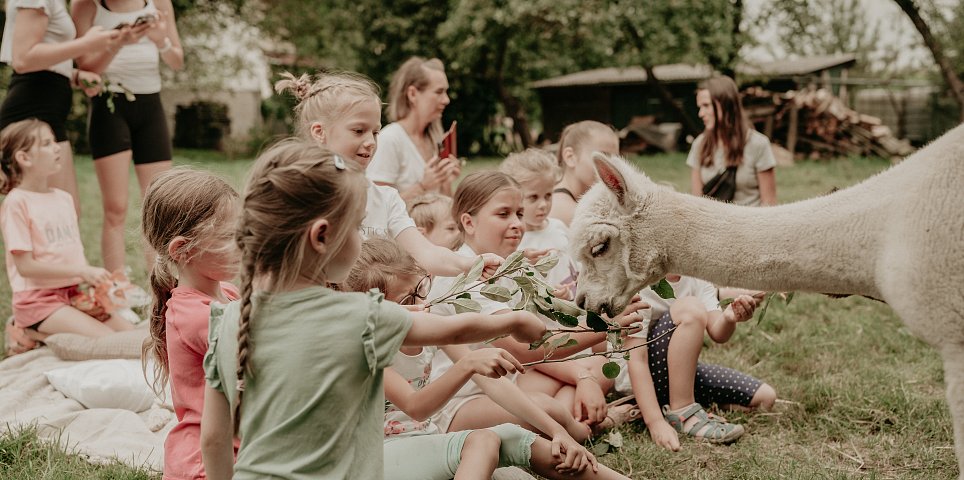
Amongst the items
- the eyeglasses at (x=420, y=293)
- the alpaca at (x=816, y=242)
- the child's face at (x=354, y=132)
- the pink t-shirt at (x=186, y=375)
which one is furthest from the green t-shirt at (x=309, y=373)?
the child's face at (x=354, y=132)

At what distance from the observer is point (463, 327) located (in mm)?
2068

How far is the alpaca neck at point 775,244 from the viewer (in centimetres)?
259

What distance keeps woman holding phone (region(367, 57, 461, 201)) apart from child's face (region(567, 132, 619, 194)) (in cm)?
68

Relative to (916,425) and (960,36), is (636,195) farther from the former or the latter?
(960,36)

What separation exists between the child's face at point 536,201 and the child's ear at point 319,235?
2.31 metres

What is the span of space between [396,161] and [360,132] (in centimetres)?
162

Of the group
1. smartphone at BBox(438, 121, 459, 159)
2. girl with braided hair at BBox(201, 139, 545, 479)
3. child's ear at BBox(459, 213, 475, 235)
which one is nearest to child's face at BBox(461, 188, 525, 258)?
child's ear at BBox(459, 213, 475, 235)

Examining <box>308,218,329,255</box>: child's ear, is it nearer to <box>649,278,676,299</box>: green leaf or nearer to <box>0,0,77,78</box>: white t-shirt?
<box>649,278,676,299</box>: green leaf

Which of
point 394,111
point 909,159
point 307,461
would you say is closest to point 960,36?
point 394,111

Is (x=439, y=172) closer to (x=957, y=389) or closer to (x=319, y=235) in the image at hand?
(x=319, y=235)

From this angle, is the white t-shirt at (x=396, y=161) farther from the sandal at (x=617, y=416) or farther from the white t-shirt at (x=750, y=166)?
the white t-shirt at (x=750, y=166)

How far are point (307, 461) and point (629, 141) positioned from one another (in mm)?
19210

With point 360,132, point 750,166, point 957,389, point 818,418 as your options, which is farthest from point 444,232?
point 750,166

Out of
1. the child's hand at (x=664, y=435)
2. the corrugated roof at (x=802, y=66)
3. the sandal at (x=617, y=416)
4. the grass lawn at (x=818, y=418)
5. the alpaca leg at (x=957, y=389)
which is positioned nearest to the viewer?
the alpaca leg at (x=957, y=389)
